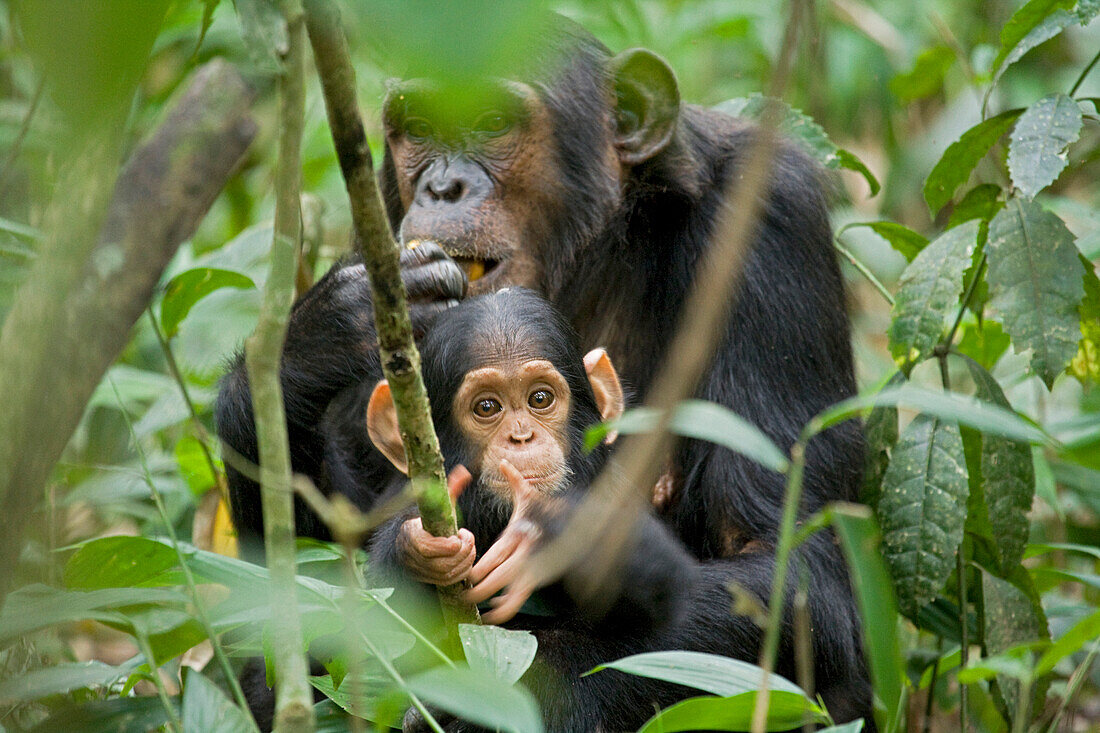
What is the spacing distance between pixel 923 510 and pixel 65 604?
230 cm

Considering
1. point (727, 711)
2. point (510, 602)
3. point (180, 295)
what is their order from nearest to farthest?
point (727, 711) → point (510, 602) → point (180, 295)

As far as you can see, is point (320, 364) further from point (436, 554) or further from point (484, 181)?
point (436, 554)

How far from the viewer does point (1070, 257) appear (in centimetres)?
325

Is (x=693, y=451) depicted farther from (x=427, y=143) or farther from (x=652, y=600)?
(x=427, y=143)

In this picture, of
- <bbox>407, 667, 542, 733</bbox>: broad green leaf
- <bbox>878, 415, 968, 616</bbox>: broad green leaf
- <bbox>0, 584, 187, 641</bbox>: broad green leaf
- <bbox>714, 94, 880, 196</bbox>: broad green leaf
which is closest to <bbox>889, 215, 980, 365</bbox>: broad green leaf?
<bbox>878, 415, 968, 616</bbox>: broad green leaf

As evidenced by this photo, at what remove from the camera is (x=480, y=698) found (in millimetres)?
1649

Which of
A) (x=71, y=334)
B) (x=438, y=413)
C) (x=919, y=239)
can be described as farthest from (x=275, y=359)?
(x=919, y=239)

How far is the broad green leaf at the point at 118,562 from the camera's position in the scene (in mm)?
2600

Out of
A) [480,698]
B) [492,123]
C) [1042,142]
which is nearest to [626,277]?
[492,123]

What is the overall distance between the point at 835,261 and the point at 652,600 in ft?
5.01

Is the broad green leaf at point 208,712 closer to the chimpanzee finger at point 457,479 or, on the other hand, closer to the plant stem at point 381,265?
the plant stem at point 381,265

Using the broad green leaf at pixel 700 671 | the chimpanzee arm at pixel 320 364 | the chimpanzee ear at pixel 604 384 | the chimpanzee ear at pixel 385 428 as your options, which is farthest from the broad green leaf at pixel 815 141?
the broad green leaf at pixel 700 671

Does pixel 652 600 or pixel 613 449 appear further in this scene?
pixel 613 449

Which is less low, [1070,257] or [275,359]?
[1070,257]
